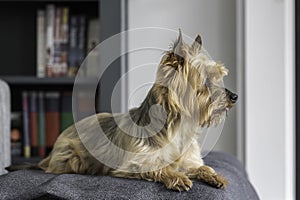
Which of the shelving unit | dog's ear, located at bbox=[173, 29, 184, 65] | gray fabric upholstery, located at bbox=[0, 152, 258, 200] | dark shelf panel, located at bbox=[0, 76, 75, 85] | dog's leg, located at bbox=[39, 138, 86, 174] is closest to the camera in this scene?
gray fabric upholstery, located at bbox=[0, 152, 258, 200]

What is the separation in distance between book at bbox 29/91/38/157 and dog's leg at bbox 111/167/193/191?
4.80 feet

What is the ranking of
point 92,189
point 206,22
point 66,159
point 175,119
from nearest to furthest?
point 92,189, point 175,119, point 66,159, point 206,22

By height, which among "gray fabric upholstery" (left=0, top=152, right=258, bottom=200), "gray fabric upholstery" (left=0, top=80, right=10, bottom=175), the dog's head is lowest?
"gray fabric upholstery" (left=0, top=152, right=258, bottom=200)

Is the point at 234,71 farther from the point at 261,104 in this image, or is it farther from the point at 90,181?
the point at 90,181

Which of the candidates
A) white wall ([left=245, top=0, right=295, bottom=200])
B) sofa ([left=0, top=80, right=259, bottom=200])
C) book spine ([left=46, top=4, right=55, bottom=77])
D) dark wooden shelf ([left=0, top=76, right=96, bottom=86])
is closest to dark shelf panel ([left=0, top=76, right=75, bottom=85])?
dark wooden shelf ([left=0, top=76, right=96, bottom=86])

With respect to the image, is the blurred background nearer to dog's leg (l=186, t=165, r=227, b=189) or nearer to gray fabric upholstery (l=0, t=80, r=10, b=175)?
gray fabric upholstery (l=0, t=80, r=10, b=175)

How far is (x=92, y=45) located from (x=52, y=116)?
1.16 ft

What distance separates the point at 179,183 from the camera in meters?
1.31

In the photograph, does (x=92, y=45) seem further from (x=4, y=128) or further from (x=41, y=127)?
(x=4, y=128)

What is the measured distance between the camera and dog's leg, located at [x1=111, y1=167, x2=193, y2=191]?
4.30 feet

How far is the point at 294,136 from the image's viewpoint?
9.41 ft

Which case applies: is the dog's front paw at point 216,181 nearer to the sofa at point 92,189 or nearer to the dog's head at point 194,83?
the sofa at point 92,189

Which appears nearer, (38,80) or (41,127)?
(38,80)

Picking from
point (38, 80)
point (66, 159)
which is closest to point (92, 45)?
point (38, 80)
